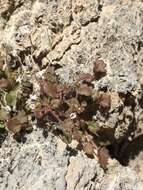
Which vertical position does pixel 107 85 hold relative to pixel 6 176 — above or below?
above

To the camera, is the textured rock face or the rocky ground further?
the rocky ground

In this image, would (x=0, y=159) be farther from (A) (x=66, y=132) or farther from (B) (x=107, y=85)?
(B) (x=107, y=85)

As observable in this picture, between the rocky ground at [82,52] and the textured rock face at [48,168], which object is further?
the rocky ground at [82,52]

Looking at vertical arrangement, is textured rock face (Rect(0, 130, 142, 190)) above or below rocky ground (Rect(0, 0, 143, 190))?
below

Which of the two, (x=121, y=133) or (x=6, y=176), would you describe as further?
(x=121, y=133)

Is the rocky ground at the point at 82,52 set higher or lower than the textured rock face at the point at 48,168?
higher

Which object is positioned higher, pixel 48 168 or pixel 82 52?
pixel 82 52

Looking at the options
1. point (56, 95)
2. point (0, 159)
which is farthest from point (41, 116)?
point (0, 159)

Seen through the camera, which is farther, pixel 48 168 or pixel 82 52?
pixel 82 52
